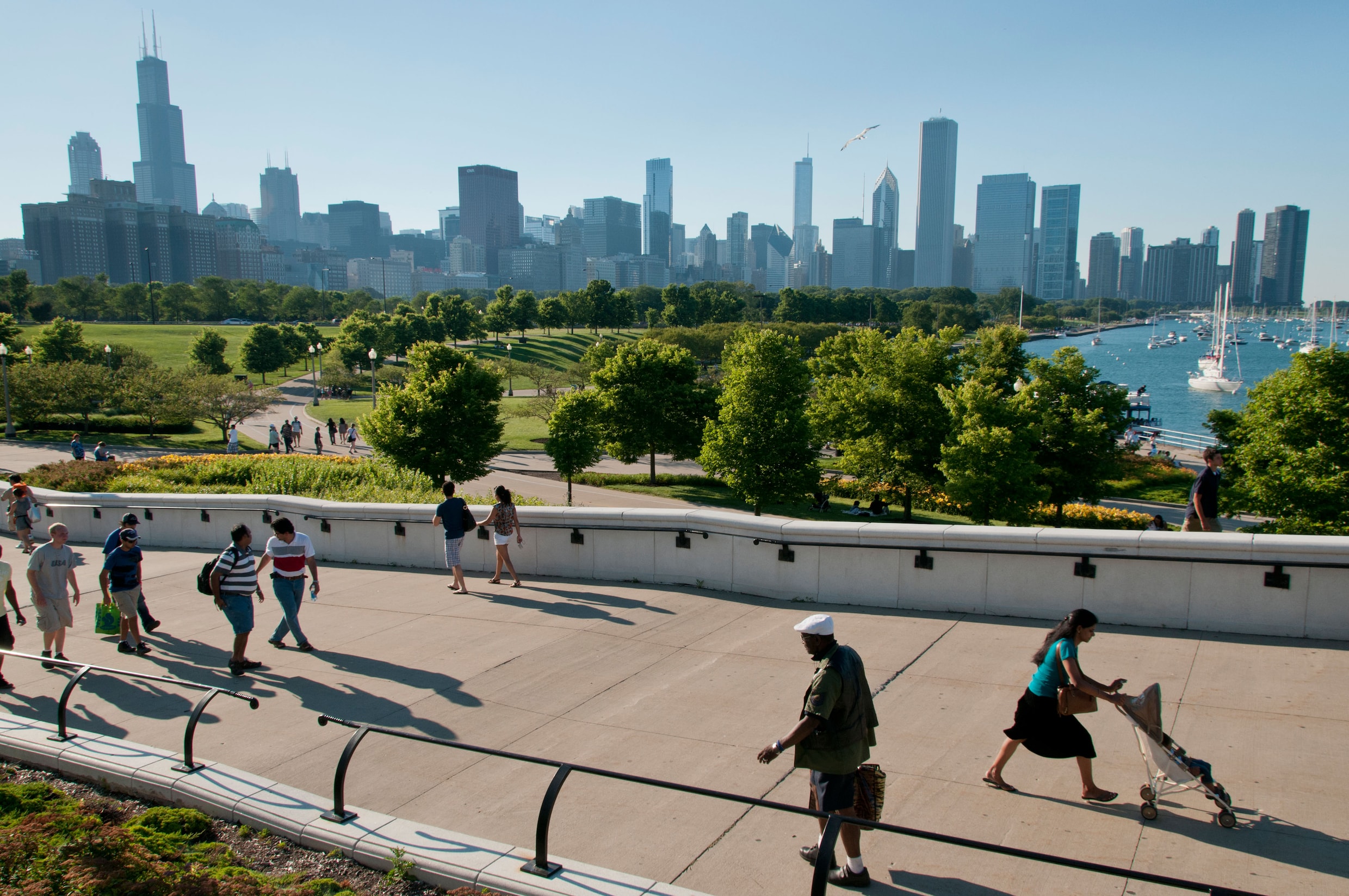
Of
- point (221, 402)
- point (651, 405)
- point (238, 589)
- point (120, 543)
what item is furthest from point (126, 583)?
point (221, 402)

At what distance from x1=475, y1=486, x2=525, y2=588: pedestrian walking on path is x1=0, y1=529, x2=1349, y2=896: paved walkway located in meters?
0.99

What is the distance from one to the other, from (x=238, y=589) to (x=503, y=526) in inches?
138

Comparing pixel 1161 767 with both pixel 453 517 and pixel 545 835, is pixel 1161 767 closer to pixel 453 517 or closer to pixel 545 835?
pixel 545 835

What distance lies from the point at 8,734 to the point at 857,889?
246 inches

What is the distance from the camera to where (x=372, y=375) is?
58500 mm

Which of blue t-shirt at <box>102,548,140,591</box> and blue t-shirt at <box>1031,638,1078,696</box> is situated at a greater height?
blue t-shirt at <box>1031,638,1078,696</box>

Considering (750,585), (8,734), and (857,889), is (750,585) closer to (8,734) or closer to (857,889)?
(857,889)

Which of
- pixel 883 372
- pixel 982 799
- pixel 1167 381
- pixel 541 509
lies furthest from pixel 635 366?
pixel 1167 381

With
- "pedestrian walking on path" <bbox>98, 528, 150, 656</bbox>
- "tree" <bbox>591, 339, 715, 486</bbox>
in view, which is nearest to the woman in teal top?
"pedestrian walking on path" <bbox>98, 528, 150, 656</bbox>

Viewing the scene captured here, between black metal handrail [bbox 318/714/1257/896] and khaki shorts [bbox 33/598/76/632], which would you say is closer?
black metal handrail [bbox 318/714/1257/896]

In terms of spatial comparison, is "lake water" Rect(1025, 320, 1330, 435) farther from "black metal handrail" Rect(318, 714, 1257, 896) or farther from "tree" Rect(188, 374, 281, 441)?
"black metal handrail" Rect(318, 714, 1257, 896)

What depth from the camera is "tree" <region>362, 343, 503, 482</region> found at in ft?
108

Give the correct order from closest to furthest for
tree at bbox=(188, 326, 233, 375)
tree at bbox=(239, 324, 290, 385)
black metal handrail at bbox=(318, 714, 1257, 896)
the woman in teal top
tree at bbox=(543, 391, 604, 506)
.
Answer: black metal handrail at bbox=(318, 714, 1257, 896), the woman in teal top, tree at bbox=(543, 391, 604, 506), tree at bbox=(188, 326, 233, 375), tree at bbox=(239, 324, 290, 385)

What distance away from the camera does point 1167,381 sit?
137000 millimetres
